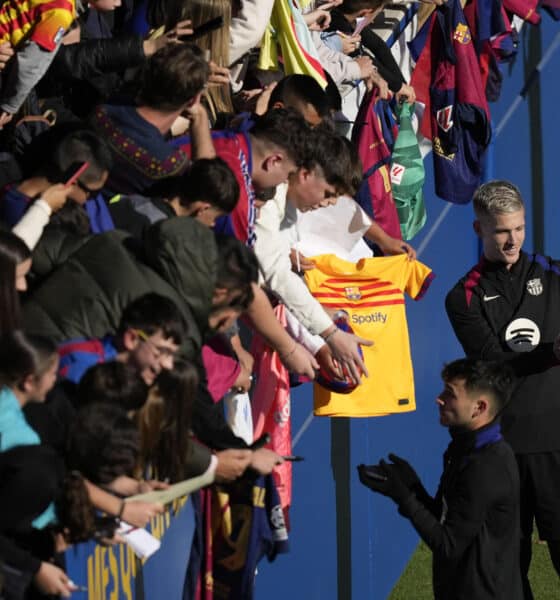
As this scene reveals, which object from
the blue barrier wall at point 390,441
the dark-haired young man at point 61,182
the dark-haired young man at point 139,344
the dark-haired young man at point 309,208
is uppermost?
the dark-haired young man at point 61,182

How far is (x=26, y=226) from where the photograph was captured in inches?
159

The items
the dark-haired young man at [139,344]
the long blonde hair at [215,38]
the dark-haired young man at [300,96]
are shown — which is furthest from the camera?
the dark-haired young man at [300,96]

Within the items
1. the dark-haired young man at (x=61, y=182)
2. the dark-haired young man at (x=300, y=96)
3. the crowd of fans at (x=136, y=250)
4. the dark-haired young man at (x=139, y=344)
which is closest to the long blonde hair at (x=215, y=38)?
the crowd of fans at (x=136, y=250)

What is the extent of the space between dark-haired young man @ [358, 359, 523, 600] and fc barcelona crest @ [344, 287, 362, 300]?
3.57 ft

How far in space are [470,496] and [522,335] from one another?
137 centimetres

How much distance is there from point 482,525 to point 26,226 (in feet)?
7.17

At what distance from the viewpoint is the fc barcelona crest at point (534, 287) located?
659 cm

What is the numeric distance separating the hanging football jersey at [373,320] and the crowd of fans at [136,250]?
1.03ft

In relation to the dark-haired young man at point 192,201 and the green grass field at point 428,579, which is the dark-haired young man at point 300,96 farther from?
the green grass field at point 428,579

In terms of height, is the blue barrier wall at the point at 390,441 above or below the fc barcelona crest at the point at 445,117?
below

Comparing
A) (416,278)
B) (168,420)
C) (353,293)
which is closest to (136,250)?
(168,420)

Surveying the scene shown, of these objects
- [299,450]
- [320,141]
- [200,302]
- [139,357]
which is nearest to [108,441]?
[139,357]

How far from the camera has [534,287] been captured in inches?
260

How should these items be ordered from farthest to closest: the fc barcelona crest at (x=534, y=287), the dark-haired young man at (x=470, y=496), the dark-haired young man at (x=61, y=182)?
the fc barcelona crest at (x=534, y=287), the dark-haired young man at (x=470, y=496), the dark-haired young man at (x=61, y=182)
